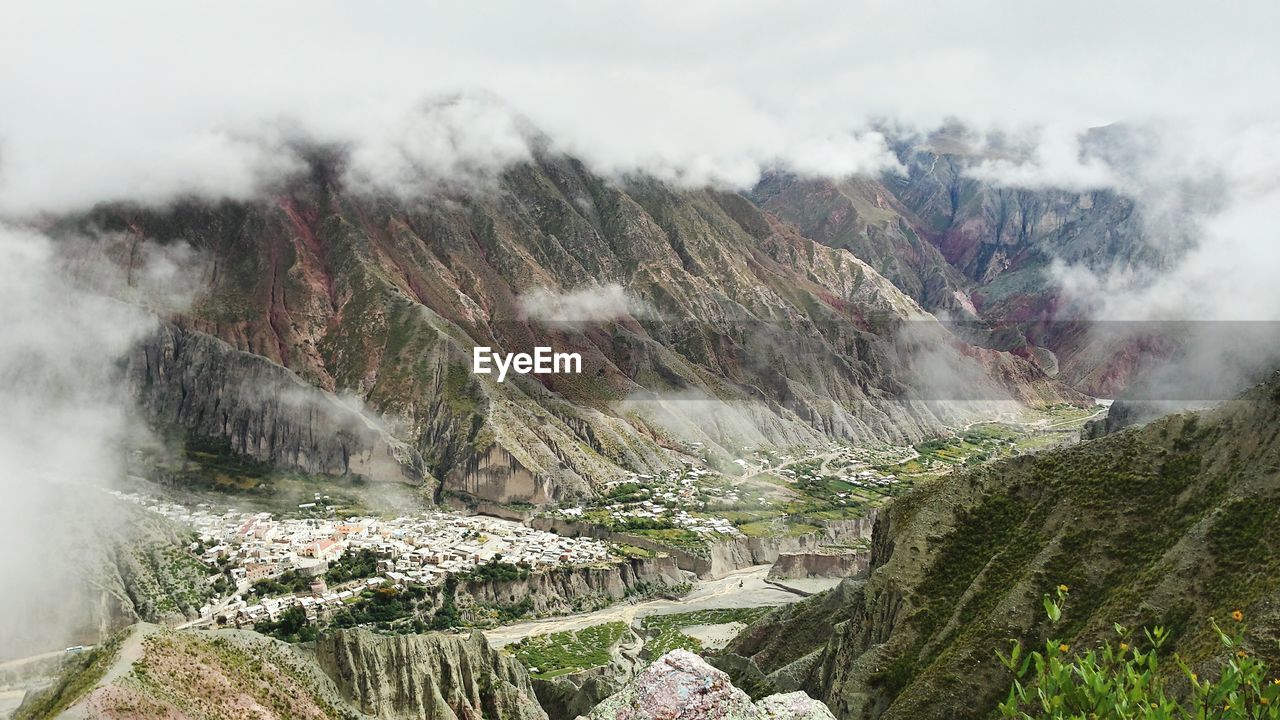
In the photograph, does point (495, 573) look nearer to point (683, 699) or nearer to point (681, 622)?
point (681, 622)

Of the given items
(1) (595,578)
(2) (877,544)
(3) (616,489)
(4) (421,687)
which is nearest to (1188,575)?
(2) (877,544)

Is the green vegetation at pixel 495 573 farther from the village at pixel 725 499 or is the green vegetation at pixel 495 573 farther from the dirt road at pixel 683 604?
the village at pixel 725 499

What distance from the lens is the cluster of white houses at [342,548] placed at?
10075 cm

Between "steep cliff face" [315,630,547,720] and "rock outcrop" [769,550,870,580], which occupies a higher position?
"steep cliff face" [315,630,547,720]

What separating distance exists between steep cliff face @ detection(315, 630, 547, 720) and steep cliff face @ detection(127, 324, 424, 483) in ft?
354

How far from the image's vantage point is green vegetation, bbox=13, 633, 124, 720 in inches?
1656

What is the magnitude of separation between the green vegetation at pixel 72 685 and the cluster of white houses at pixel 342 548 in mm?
43181

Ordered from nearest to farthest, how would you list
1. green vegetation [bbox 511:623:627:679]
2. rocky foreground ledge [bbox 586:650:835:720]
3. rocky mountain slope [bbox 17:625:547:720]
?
rocky foreground ledge [bbox 586:650:835:720] → rocky mountain slope [bbox 17:625:547:720] → green vegetation [bbox 511:623:627:679]

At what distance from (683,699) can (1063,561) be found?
119ft

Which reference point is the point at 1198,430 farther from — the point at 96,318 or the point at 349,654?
the point at 96,318

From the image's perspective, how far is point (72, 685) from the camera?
146ft

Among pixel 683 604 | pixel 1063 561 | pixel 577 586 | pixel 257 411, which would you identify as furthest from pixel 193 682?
pixel 257 411

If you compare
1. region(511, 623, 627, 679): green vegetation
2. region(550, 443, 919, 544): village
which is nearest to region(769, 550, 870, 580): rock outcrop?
region(550, 443, 919, 544): village

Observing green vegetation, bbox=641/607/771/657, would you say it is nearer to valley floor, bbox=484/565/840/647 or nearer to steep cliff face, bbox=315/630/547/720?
valley floor, bbox=484/565/840/647
